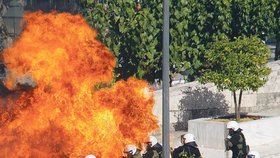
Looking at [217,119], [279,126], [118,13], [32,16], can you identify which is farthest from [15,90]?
[279,126]

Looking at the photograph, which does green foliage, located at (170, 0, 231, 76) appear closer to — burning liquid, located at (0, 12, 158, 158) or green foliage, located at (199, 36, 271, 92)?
burning liquid, located at (0, 12, 158, 158)

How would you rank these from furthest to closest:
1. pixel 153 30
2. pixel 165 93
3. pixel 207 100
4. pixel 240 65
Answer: pixel 153 30, pixel 207 100, pixel 240 65, pixel 165 93

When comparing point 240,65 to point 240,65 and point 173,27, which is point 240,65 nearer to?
point 240,65

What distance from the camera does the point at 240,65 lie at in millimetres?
18094

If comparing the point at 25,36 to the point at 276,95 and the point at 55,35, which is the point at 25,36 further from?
the point at 276,95

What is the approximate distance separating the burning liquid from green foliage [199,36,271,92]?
2.15 metres

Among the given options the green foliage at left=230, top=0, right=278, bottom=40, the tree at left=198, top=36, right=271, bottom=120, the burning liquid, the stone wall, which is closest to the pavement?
the stone wall

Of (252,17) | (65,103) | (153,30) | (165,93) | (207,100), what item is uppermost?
(252,17)

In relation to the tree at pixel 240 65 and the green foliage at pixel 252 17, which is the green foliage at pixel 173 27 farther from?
the tree at pixel 240 65

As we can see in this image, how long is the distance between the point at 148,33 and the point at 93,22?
180 centimetres

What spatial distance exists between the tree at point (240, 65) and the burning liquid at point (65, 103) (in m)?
2.14

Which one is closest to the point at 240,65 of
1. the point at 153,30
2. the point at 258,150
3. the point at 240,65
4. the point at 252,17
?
the point at 240,65

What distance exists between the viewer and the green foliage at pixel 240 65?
59.5 feet

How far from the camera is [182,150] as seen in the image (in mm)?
13805
